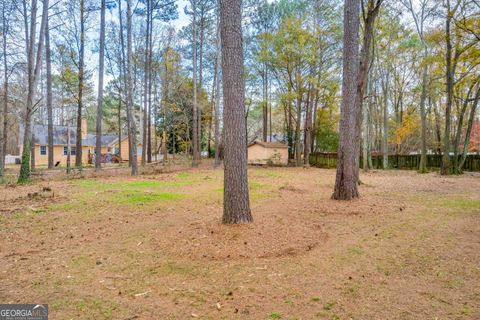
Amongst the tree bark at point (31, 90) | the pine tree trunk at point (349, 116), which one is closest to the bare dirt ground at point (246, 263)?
the pine tree trunk at point (349, 116)

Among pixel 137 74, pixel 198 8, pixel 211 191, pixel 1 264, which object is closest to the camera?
pixel 1 264

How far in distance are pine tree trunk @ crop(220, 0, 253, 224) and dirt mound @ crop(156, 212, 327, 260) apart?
11.6 inches

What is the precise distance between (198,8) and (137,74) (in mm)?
9101

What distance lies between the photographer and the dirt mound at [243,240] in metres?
3.49

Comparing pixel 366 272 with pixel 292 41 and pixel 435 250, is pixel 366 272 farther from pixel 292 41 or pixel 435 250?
pixel 292 41

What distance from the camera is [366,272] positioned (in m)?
3.03

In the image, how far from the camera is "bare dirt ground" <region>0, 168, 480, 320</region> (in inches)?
94.0

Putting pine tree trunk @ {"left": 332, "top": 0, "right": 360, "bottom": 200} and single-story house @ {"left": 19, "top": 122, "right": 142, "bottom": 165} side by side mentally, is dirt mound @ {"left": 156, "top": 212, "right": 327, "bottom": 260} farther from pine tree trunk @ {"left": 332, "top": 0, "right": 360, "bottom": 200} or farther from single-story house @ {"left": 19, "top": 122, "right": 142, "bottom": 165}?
single-story house @ {"left": 19, "top": 122, "right": 142, "bottom": 165}

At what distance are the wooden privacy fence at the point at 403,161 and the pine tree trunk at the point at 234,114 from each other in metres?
17.9

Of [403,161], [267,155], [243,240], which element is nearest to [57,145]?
[267,155]

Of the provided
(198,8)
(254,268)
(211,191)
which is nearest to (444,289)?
(254,268)

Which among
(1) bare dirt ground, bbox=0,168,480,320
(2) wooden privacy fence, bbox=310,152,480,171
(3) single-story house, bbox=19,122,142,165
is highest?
(3) single-story house, bbox=19,122,142,165

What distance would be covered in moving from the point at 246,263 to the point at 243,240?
0.52 m

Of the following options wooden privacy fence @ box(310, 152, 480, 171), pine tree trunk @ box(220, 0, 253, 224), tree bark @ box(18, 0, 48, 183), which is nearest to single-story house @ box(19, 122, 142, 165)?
tree bark @ box(18, 0, 48, 183)
